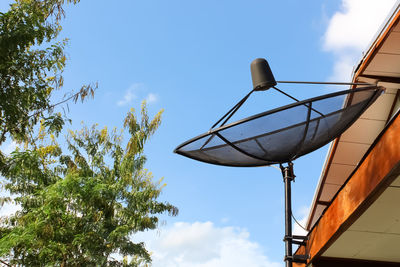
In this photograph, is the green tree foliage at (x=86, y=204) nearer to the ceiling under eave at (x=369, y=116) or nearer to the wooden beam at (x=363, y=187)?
the ceiling under eave at (x=369, y=116)

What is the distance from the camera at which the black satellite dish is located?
309cm

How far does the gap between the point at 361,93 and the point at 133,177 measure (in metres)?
13.4

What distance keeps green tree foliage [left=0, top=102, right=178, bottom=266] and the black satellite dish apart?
10.7m

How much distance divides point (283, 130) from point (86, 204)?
12.9m

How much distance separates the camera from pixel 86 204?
15008 millimetres

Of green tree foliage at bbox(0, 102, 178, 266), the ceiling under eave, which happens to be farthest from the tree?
the ceiling under eave

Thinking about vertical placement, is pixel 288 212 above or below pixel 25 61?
below

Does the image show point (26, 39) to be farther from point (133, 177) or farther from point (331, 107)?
point (133, 177)

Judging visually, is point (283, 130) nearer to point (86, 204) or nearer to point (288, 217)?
point (288, 217)

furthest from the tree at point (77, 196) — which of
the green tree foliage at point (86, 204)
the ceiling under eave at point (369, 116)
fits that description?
the ceiling under eave at point (369, 116)

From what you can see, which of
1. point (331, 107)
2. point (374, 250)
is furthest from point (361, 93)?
point (374, 250)

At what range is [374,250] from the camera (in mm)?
4375

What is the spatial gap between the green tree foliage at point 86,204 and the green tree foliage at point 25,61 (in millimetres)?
4297

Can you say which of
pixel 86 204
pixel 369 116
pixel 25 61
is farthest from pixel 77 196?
pixel 369 116
